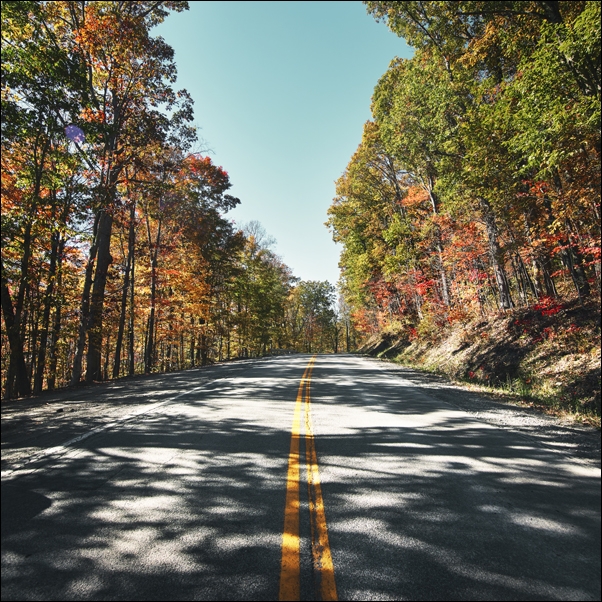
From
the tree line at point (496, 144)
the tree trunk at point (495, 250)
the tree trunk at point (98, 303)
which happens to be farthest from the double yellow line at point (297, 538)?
the tree trunk at point (495, 250)

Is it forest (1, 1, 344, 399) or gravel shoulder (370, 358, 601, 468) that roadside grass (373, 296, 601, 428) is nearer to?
gravel shoulder (370, 358, 601, 468)

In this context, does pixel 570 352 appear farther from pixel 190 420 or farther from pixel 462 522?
pixel 190 420

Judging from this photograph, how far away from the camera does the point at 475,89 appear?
1112 cm

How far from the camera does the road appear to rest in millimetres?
2189

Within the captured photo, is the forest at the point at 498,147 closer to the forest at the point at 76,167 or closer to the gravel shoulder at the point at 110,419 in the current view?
the gravel shoulder at the point at 110,419

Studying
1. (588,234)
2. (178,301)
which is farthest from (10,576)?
(178,301)

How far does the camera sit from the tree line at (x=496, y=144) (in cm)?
725

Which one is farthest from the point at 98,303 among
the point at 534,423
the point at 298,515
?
the point at 534,423

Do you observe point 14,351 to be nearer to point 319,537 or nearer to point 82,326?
point 82,326

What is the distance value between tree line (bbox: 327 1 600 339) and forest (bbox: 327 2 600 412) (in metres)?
0.04

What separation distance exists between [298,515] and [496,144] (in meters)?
10.7

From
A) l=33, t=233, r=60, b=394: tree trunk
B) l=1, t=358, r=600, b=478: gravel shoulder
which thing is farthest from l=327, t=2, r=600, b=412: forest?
l=33, t=233, r=60, b=394: tree trunk

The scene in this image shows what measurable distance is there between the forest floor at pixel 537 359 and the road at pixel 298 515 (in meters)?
2.91

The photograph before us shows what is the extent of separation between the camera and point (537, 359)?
9.12m
